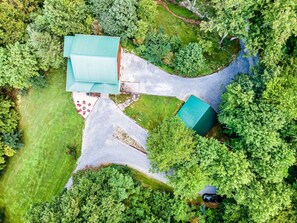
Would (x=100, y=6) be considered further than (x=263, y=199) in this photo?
Yes

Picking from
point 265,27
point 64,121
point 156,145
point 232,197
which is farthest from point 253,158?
point 64,121

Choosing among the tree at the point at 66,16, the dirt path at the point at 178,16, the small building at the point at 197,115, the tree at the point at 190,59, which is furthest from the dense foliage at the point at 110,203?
the dirt path at the point at 178,16

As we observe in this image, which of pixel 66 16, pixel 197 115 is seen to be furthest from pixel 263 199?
pixel 66 16

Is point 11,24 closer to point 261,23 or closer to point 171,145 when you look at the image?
point 171,145

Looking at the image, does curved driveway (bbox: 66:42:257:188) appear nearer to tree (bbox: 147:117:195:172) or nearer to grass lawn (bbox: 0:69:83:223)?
grass lawn (bbox: 0:69:83:223)

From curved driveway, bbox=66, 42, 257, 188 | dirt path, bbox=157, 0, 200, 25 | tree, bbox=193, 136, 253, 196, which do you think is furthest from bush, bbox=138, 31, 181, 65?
tree, bbox=193, 136, 253, 196

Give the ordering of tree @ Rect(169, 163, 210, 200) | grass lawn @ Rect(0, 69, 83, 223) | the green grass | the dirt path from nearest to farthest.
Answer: tree @ Rect(169, 163, 210, 200) → the green grass → grass lawn @ Rect(0, 69, 83, 223) → the dirt path

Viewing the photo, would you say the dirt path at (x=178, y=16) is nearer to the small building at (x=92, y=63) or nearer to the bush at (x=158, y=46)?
the bush at (x=158, y=46)
